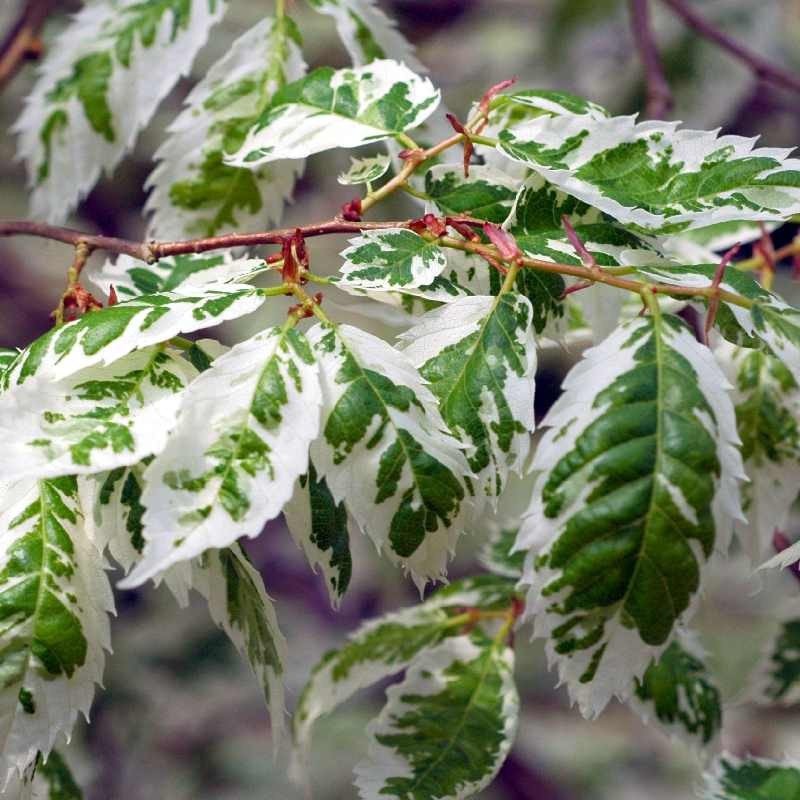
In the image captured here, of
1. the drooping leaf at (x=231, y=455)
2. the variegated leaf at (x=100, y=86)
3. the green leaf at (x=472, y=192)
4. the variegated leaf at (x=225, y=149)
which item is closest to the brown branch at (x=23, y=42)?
the variegated leaf at (x=100, y=86)

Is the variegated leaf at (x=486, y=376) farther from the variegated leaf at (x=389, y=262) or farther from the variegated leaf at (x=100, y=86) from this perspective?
the variegated leaf at (x=100, y=86)

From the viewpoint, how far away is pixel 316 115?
672 millimetres

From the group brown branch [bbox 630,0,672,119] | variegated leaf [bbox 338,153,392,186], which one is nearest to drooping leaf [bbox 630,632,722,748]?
variegated leaf [bbox 338,153,392,186]

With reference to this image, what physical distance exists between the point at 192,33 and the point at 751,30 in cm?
118

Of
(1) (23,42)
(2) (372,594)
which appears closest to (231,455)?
(1) (23,42)

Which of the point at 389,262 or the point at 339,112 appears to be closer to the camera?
the point at 389,262

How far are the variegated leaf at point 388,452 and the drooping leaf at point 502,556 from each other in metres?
0.40

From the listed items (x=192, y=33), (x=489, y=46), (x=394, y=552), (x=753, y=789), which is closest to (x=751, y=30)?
(x=489, y=46)

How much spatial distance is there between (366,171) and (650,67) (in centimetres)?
66

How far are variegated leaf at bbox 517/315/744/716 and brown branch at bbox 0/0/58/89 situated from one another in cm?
84

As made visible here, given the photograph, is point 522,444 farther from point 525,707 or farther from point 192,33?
point 525,707

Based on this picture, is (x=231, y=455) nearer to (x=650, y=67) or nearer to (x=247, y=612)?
(x=247, y=612)

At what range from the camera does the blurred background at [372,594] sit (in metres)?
1.65

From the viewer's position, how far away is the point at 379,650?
851 millimetres
